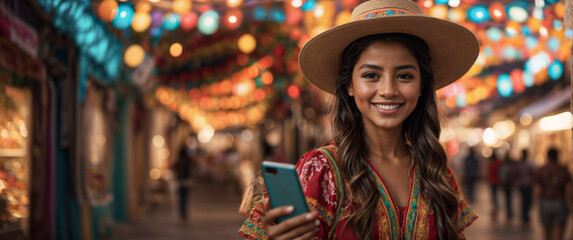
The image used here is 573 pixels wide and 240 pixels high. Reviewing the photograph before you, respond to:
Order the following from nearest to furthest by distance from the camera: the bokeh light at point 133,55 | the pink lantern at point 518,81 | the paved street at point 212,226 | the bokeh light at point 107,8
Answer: the bokeh light at point 107,8 < the bokeh light at point 133,55 < the paved street at point 212,226 < the pink lantern at point 518,81

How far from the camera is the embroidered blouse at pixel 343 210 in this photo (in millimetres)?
2379

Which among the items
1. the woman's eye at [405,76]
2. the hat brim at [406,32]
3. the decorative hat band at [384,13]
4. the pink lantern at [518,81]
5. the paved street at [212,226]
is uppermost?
the pink lantern at [518,81]

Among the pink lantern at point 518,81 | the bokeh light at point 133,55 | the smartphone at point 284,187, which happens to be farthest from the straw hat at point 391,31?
the pink lantern at point 518,81

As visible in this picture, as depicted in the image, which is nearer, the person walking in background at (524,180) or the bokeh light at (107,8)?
the bokeh light at (107,8)

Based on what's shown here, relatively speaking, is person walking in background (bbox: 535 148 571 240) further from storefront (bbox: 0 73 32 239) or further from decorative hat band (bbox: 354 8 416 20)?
decorative hat band (bbox: 354 8 416 20)

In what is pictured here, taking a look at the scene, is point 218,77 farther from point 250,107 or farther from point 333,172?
point 333,172

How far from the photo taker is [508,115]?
24.8 m

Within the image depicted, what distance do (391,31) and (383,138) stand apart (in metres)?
0.43

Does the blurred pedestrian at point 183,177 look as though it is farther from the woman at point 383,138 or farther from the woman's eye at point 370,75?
→ the woman's eye at point 370,75

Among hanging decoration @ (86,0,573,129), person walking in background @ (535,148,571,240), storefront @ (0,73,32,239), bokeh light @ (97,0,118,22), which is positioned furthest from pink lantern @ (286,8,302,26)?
person walking in background @ (535,148,571,240)

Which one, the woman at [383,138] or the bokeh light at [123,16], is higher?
the bokeh light at [123,16]

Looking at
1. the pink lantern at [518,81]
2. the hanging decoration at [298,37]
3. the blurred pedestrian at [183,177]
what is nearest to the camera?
the hanging decoration at [298,37]

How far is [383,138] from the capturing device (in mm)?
2658

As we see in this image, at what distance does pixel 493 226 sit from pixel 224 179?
50.0ft
